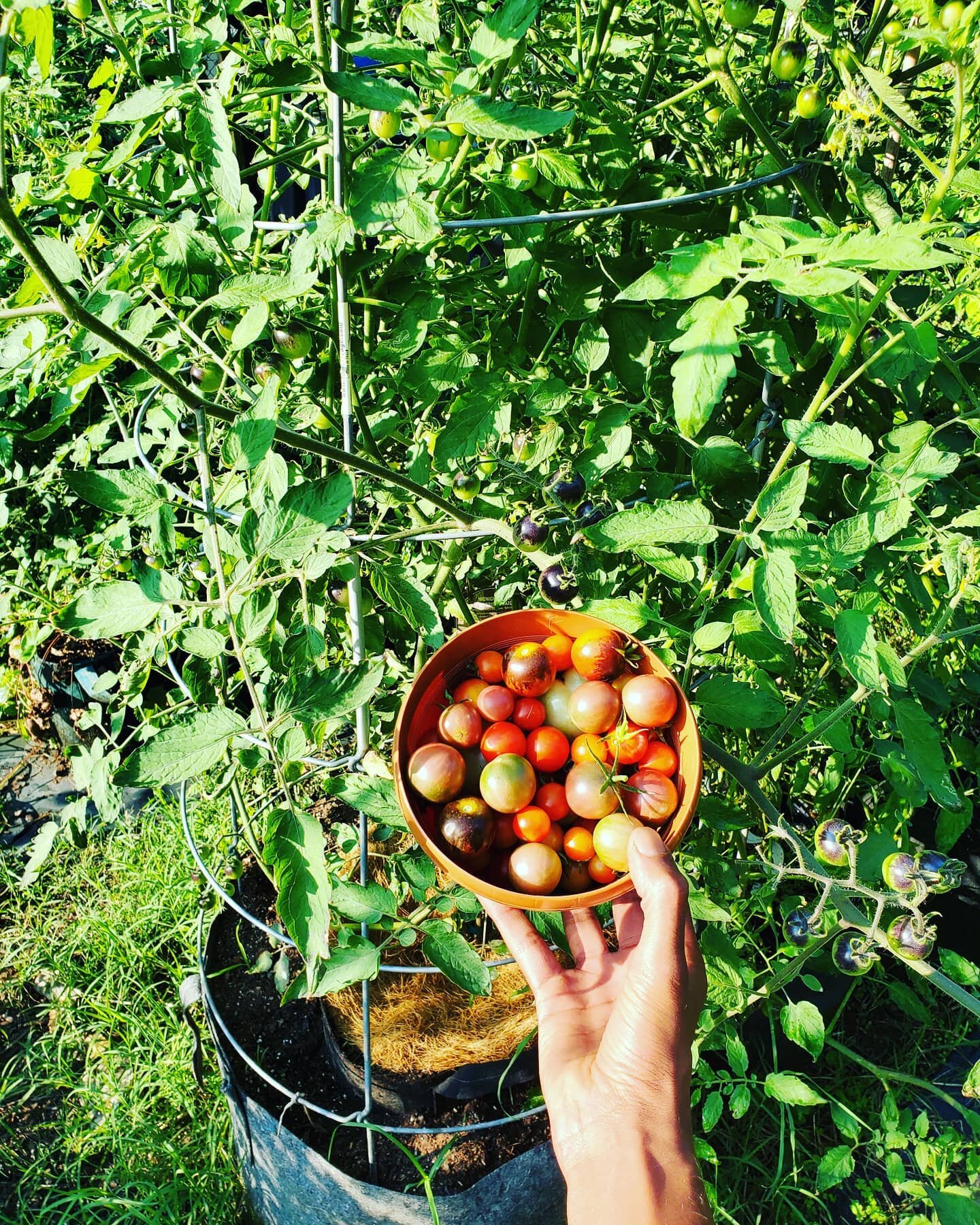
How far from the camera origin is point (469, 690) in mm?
1287

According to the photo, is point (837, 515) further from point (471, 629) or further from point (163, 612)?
point (163, 612)

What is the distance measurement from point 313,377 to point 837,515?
1148 mm

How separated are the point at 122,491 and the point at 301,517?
239mm

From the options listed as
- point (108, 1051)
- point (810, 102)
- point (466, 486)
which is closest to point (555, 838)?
point (466, 486)

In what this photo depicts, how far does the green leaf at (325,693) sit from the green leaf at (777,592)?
44 centimetres

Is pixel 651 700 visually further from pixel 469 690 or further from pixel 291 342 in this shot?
pixel 291 342

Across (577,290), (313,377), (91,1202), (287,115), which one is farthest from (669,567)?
(91,1202)

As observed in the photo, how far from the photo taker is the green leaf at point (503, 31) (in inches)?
33.6

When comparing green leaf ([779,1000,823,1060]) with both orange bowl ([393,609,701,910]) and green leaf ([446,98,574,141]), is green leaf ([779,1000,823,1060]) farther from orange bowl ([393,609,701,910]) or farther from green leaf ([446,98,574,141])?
green leaf ([446,98,574,141])

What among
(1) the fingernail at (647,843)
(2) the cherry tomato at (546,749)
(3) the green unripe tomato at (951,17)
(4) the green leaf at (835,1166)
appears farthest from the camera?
(4) the green leaf at (835,1166)

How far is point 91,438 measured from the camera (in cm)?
173

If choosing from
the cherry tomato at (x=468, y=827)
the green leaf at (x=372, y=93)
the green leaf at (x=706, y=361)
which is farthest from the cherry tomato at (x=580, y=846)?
the green leaf at (x=372, y=93)

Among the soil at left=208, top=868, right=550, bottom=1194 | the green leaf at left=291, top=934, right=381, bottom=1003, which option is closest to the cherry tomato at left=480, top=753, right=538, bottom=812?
the green leaf at left=291, top=934, right=381, bottom=1003

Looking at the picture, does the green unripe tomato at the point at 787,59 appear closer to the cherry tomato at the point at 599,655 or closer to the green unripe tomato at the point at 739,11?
the green unripe tomato at the point at 739,11
